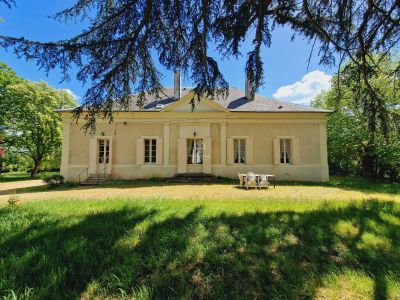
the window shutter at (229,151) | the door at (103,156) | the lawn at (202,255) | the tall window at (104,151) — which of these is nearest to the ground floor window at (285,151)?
the window shutter at (229,151)

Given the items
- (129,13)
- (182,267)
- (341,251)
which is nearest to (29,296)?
(182,267)

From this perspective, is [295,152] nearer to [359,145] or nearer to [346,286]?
[359,145]

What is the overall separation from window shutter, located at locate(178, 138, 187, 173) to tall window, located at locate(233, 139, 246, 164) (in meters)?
3.12

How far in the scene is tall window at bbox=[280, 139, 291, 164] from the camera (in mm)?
13195


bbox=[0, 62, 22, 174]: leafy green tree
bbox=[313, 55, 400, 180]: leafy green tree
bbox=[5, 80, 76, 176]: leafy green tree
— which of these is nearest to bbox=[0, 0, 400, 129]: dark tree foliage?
bbox=[313, 55, 400, 180]: leafy green tree

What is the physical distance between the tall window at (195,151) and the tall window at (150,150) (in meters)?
2.14

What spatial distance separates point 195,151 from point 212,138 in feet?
4.45

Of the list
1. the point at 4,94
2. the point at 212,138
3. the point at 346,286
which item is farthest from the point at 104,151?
the point at 346,286

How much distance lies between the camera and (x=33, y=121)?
60.7 ft

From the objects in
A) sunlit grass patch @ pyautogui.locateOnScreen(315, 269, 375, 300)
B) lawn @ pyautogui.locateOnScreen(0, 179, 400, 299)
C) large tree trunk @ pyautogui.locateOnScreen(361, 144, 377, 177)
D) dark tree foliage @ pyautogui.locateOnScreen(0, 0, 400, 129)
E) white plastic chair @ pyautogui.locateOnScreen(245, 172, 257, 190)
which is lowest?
sunlit grass patch @ pyautogui.locateOnScreen(315, 269, 375, 300)

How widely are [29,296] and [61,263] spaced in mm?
529

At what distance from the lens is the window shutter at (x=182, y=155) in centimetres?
1298

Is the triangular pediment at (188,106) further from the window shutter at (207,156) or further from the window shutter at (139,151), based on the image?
the window shutter at (139,151)

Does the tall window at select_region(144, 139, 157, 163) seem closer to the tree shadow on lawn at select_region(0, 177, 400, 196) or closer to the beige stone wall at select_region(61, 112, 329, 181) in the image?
the beige stone wall at select_region(61, 112, 329, 181)
